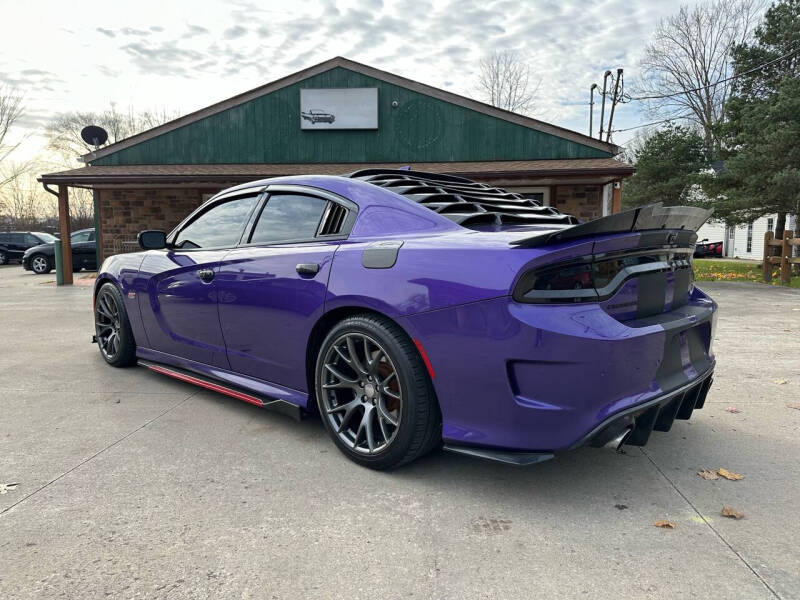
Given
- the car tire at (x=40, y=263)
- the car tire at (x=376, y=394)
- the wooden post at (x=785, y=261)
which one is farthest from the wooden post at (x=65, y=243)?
the wooden post at (x=785, y=261)

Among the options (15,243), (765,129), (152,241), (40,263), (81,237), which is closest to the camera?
(152,241)

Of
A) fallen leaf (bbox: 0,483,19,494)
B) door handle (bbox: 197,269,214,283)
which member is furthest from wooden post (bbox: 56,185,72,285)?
fallen leaf (bbox: 0,483,19,494)

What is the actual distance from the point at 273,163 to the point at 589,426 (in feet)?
45.4

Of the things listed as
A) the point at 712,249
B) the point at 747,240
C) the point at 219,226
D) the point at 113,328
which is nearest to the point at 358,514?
the point at 219,226

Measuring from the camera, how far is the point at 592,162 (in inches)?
525

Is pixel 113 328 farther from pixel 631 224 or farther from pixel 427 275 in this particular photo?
pixel 631 224

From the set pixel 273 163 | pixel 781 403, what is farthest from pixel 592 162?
pixel 781 403

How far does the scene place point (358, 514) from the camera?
2266 mm

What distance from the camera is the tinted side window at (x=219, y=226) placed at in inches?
140

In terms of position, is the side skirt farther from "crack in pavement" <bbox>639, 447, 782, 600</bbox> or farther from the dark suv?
the dark suv

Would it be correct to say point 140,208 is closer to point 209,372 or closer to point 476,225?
point 209,372

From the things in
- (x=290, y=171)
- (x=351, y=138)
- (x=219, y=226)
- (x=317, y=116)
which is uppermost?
(x=317, y=116)

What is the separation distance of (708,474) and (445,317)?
1.52 metres

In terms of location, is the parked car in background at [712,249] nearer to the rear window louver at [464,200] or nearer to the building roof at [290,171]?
A: the building roof at [290,171]
